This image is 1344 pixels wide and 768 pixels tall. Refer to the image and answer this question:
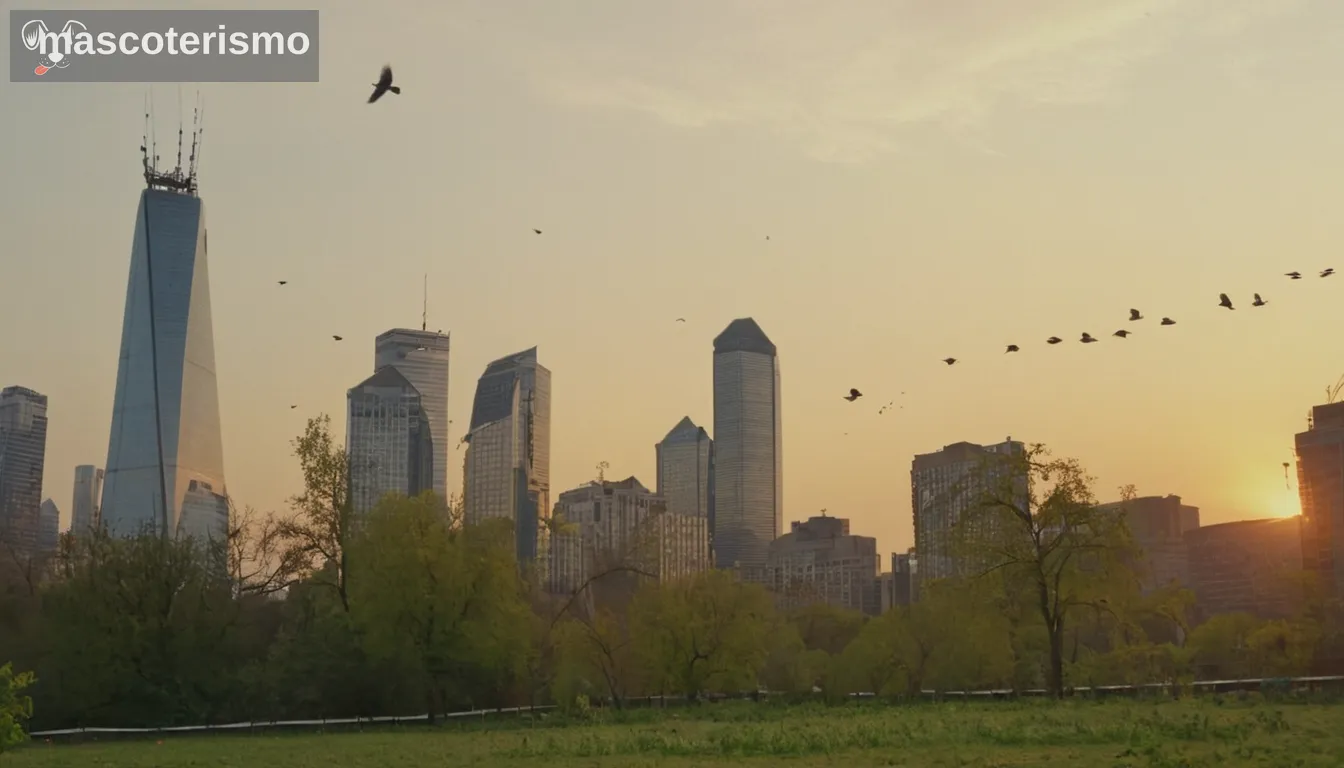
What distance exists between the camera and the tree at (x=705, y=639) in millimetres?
76938

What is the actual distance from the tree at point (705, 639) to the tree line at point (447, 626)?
0.11 metres

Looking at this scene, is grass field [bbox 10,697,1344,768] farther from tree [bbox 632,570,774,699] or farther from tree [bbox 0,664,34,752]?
tree [bbox 632,570,774,699]

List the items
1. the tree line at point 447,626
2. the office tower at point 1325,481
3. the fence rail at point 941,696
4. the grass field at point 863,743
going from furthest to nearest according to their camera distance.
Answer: the office tower at point 1325,481 → the tree line at point 447,626 → the fence rail at point 941,696 → the grass field at point 863,743

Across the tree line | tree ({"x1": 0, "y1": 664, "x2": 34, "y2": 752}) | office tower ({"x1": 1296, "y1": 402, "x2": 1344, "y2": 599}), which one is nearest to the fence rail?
the tree line

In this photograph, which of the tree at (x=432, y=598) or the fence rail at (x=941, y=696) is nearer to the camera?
the fence rail at (x=941, y=696)

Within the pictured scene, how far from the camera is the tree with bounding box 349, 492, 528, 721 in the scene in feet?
213

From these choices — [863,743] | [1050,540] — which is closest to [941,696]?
[1050,540]

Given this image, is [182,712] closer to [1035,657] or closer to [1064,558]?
[1064,558]

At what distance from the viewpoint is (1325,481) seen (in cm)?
18425

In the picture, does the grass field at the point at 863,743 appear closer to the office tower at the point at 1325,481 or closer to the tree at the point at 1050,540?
the tree at the point at 1050,540

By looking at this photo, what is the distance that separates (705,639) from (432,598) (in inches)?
740

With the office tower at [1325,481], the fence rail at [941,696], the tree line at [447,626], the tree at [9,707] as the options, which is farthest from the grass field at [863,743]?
the office tower at [1325,481]

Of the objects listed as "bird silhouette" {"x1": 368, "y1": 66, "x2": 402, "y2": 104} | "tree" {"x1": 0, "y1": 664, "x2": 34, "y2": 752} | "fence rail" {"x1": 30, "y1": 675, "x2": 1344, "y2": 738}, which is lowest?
"fence rail" {"x1": 30, "y1": 675, "x2": 1344, "y2": 738}

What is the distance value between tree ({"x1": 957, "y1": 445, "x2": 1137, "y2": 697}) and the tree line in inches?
4.0
